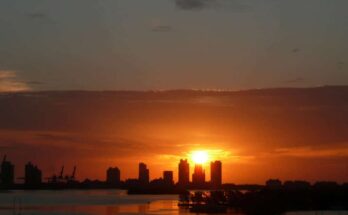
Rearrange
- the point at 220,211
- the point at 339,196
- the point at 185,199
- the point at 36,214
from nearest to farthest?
1. the point at 36,214
2. the point at 220,211
3. the point at 339,196
4. the point at 185,199

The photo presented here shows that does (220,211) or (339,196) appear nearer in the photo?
(220,211)

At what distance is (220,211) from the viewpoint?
316 feet

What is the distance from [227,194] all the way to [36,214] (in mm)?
51245

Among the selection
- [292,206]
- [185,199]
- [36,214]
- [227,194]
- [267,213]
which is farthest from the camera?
[185,199]

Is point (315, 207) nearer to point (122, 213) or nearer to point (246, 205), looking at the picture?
point (246, 205)

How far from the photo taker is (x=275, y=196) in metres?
108

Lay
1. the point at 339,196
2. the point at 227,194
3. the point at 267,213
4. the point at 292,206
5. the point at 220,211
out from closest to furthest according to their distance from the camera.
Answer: the point at 267,213
the point at 220,211
the point at 292,206
the point at 339,196
the point at 227,194

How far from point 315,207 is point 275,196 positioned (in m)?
8.38

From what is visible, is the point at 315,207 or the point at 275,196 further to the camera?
the point at 275,196

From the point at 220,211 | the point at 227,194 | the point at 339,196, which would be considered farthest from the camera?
the point at 227,194

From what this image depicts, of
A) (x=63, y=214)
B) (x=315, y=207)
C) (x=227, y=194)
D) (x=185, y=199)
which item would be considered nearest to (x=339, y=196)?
→ (x=315, y=207)

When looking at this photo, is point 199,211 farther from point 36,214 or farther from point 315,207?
point 36,214

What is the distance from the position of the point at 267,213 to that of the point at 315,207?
614 inches

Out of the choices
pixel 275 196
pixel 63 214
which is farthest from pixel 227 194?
pixel 63 214
